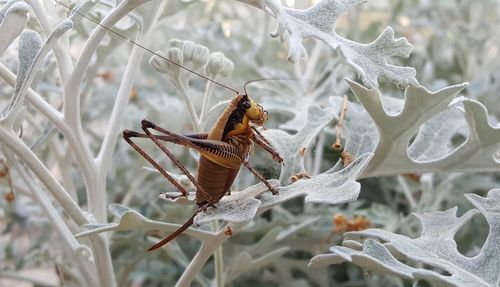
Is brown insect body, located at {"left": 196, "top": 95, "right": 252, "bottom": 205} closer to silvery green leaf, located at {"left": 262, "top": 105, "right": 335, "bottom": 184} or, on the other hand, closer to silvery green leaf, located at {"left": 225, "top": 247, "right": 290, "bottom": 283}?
silvery green leaf, located at {"left": 262, "top": 105, "right": 335, "bottom": 184}

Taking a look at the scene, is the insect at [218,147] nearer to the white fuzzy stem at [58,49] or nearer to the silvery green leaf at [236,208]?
the silvery green leaf at [236,208]

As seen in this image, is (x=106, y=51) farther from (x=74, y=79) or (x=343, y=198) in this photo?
(x=343, y=198)

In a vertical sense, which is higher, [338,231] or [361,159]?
[361,159]

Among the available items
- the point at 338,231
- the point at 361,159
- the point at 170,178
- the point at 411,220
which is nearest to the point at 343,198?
the point at 361,159

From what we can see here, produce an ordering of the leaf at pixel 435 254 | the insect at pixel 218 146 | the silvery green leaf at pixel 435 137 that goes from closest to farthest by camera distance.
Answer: the leaf at pixel 435 254 < the insect at pixel 218 146 < the silvery green leaf at pixel 435 137

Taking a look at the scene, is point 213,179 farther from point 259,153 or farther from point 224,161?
point 259,153

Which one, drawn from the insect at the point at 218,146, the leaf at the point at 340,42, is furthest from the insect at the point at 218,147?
the leaf at the point at 340,42

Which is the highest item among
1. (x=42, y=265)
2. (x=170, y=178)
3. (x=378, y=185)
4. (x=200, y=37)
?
(x=200, y=37)
